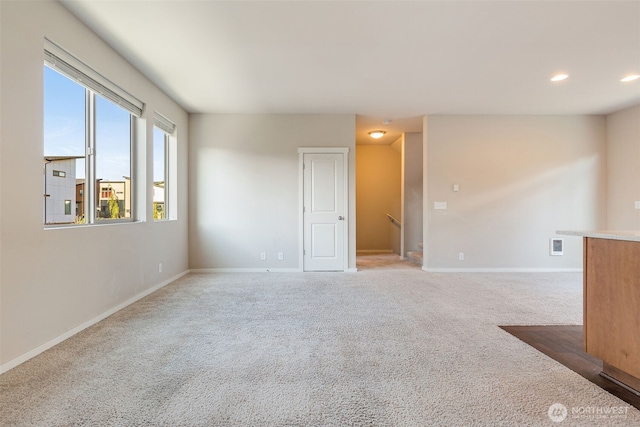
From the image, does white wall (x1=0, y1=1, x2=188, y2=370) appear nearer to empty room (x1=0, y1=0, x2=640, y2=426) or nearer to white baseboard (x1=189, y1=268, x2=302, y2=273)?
empty room (x1=0, y1=0, x2=640, y2=426)

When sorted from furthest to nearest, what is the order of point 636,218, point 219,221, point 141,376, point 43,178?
point 219,221 → point 636,218 → point 43,178 → point 141,376

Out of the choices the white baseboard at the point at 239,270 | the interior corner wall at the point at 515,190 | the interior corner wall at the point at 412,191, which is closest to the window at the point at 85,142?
the white baseboard at the point at 239,270

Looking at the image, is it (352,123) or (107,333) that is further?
(352,123)

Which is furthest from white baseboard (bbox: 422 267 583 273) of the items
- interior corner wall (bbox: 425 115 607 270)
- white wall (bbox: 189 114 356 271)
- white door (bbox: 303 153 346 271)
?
white door (bbox: 303 153 346 271)

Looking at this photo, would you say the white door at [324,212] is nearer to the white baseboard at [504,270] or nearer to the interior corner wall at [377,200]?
the white baseboard at [504,270]

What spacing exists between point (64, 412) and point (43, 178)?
165 cm

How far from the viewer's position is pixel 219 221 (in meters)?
5.28

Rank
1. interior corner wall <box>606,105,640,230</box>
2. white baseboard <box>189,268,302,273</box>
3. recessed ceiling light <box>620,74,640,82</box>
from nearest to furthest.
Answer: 1. recessed ceiling light <box>620,74,640,82</box>
2. interior corner wall <box>606,105,640,230</box>
3. white baseboard <box>189,268,302,273</box>

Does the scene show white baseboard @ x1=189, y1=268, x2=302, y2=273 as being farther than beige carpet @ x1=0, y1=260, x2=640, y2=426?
Yes

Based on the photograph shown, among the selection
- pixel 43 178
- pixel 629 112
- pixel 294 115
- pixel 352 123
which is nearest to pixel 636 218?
pixel 629 112

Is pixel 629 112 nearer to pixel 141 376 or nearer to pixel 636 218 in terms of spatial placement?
pixel 636 218

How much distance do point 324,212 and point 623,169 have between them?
4.98 metres

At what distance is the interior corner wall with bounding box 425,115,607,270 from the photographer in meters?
5.33
